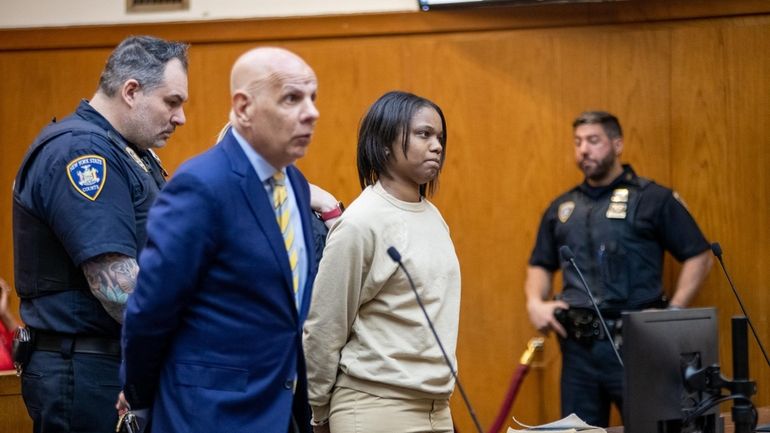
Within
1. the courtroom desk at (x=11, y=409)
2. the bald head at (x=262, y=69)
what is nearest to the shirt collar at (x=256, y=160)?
the bald head at (x=262, y=69)

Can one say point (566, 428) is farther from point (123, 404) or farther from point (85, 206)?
point (85, 206)

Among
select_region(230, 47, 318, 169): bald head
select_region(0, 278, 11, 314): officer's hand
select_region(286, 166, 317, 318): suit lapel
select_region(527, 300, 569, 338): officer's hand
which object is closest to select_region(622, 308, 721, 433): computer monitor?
select_region(286, 166, 317, 318): suit lapel

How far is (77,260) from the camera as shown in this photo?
2846 millimetres

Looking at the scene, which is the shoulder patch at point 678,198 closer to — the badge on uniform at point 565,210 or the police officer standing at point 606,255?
the police officer standing at point 606,255

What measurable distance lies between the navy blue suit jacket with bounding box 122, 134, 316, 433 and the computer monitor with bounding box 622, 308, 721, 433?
79 centimetres

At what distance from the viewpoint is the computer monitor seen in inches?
98.7

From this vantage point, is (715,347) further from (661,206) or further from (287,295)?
(661,206)

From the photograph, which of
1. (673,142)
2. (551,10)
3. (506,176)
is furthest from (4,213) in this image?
(673,142)

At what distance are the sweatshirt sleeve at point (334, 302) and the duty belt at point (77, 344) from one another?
0.53 meters

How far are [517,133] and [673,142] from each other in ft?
2.38

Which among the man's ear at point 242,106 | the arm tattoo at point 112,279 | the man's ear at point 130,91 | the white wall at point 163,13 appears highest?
the white wall at point 163,13

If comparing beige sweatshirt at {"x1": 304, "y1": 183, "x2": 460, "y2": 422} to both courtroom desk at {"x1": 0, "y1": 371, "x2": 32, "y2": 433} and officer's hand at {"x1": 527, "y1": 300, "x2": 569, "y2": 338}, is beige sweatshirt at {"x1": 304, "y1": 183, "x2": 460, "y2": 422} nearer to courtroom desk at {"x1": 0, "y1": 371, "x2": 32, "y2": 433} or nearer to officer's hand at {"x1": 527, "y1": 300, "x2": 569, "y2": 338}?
courtroom desk at {"x1": 0, "y1": 371, "x2": 32, "y2": 433}

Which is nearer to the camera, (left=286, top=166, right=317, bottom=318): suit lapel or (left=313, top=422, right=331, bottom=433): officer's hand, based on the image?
(left=286, top=166, right=317, bottom=318): suit lapel

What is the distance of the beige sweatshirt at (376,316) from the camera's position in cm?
290
